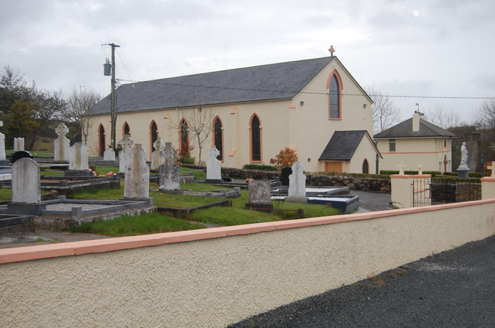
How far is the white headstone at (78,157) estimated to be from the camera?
15.7 m

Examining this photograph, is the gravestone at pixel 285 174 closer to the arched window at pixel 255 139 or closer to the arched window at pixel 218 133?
the arched window at pixel 255 139

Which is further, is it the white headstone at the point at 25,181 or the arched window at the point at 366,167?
the arched window at the point at 366,167

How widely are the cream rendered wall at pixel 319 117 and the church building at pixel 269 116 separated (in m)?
0.07

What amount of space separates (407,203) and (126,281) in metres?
15.2

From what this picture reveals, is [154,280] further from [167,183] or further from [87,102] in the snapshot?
[87,102]

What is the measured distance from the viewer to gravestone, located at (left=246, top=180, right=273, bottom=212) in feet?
40.0

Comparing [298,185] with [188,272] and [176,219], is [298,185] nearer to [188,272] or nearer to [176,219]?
[176,219]

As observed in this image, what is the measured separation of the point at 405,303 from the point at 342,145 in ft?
86.5

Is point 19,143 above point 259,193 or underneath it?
above

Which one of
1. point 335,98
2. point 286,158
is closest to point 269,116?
point 286,158

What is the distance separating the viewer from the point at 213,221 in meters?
9.96

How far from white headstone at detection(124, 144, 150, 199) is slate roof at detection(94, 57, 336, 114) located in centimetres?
2090

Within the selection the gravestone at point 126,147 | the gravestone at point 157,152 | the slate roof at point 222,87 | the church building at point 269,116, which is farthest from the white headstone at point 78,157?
the slate roof at point 222,87

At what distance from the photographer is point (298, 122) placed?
31188 mm
